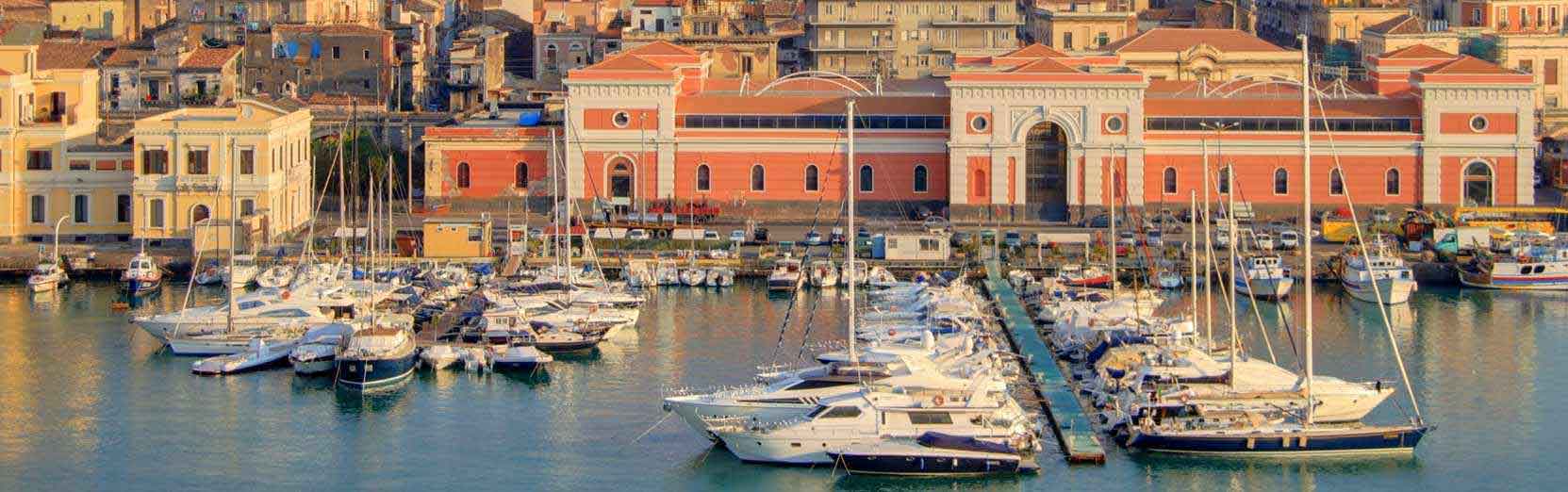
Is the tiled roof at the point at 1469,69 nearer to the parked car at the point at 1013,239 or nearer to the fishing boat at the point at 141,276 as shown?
the parked car at the point at 1013,239

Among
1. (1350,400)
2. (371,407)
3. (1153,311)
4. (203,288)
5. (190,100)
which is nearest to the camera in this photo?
(1350,400)

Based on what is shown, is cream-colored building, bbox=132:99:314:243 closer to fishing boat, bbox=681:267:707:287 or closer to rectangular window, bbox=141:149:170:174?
rectangular window, bbox=141:149:170:174

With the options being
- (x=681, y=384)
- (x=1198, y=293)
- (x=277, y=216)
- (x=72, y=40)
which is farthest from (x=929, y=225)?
(x=72, y=40)

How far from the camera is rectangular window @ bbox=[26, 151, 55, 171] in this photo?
187 ft

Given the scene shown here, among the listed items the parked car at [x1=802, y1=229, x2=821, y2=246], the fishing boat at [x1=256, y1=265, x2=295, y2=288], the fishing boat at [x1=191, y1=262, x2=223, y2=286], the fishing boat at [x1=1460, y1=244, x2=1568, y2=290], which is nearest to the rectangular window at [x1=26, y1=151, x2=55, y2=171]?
the fishing boat at [x1=191, y1=262, x2=223, y2=286]

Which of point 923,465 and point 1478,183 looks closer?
point 923,465

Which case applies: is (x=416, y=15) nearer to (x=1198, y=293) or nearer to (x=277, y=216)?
(x=277, y=216)

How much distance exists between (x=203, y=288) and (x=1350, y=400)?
21.2 m

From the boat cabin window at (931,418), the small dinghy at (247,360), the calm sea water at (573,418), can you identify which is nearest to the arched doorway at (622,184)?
the calm sea water at (573,418)

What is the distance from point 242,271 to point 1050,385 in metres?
16.1

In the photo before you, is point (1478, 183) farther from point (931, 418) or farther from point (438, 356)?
point (931, 418)

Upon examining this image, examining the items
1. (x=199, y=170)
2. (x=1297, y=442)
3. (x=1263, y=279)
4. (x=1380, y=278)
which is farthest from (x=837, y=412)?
(x=199, y=170)

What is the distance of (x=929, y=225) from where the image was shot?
5794cm

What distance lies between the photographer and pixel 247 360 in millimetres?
44750
